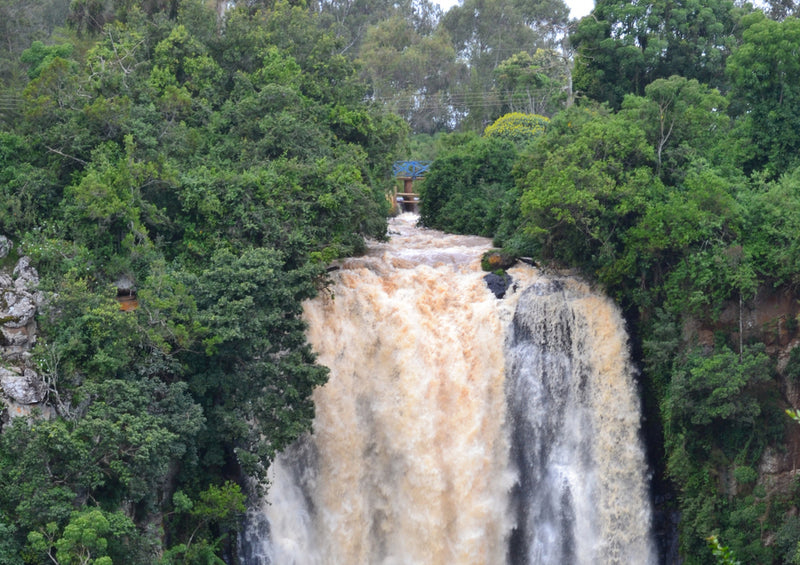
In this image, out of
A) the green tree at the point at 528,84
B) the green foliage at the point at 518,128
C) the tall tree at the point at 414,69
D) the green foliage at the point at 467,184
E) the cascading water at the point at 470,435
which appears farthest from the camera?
the tall tree at the point at 414,69

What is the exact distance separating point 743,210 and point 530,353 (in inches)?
239

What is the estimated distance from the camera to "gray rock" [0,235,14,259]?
2597cm

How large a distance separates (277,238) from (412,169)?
54.9 ft

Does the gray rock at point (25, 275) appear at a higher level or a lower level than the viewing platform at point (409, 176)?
lower

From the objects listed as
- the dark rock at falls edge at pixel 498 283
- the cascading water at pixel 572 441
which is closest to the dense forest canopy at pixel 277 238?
the cascading water at pixel 572 441

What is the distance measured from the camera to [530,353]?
27.8 m

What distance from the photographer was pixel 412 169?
43531 mm

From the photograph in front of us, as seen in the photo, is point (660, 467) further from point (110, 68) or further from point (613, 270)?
point (110, 68)

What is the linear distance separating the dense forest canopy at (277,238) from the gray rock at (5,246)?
0.29 metres

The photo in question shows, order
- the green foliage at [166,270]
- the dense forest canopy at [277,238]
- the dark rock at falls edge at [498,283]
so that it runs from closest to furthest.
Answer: the green foliage at [166,270] < the dense forest canopy at [277,238] < the dark rock at falls edge at [498,283]

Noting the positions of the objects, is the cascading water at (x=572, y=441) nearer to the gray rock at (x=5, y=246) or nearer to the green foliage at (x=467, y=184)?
the green foliage at (x=467, y=184)

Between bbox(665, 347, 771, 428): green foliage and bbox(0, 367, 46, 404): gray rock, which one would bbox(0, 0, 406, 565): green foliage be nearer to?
bbox(0, 367, 46, 404): gray rock

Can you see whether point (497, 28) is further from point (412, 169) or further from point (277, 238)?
point (277, 238)

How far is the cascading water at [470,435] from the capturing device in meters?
27.2
